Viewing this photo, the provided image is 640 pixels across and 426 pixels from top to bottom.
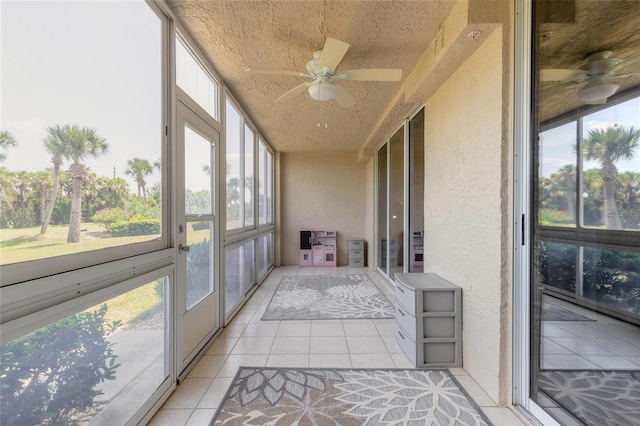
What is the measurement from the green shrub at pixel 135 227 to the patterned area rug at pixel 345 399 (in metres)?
1.25

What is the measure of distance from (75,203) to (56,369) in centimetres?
72

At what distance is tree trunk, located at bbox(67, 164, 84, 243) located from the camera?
1224 mm

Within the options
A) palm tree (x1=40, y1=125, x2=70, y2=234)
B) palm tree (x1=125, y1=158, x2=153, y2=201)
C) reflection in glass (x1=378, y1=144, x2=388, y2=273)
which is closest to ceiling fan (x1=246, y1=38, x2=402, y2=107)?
palm tree (x1=125, y1=158, x2=153, y2=201)

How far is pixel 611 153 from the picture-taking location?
4.06 feet

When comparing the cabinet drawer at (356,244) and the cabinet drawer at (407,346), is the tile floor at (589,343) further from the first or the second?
the cabinet drawer at (356,244)

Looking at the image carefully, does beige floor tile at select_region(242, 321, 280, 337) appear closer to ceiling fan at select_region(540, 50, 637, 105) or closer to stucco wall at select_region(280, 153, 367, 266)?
ceiling fan at select_region(540, 50, 637, 105)

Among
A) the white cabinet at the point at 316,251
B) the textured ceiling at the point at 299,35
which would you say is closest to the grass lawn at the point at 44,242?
the textured ceiling at the point at 299,35

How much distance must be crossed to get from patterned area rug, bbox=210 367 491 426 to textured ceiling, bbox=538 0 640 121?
6.27 feet

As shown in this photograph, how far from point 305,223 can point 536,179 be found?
5224mm

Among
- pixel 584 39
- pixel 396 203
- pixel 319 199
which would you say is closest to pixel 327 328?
pixel 396 203

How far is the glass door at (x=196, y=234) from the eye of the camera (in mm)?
2078

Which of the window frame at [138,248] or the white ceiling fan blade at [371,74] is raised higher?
the white ceiling fan blade at [371,74]

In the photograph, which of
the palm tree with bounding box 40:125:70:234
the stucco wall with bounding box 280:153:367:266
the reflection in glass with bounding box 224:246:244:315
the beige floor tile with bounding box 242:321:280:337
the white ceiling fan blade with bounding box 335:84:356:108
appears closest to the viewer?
the palm tree with bounding box 40:125:70:234

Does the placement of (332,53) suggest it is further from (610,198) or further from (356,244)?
(356,244)
